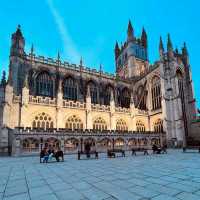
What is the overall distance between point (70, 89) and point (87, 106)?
24.3ft

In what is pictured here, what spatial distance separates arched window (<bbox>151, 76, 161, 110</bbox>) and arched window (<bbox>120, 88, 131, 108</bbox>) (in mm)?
6859

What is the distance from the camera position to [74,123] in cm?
3312

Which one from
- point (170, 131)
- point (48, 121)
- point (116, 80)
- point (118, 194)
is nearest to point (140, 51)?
point (116, 80)

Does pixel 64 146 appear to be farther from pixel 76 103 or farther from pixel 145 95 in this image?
pixel 145 95

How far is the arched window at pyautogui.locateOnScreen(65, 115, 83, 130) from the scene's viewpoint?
107 ft

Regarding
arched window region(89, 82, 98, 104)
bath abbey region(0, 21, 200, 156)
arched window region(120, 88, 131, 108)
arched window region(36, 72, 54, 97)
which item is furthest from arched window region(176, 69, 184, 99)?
arched window region(36, 72, 54, 97)

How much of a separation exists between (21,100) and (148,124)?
29089 mm

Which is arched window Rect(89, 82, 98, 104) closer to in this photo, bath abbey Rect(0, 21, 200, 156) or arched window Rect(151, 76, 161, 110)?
bath abbey Rect(0, 21, 200, 156)

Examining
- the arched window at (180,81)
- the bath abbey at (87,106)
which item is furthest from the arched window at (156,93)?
A: the arched window at (180,81)

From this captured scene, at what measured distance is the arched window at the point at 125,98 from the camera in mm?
46631

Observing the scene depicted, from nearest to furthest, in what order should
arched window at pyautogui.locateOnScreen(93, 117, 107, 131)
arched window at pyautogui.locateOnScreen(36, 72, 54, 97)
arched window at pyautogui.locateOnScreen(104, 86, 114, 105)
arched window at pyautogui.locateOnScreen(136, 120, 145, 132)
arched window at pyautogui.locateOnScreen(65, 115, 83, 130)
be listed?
1. arched window at pyautogui.locateOnScreen(65, 115, 83, 130)
2. arched window at pyautogui.locateOnScreen(93, 117, 107, 131)
3. arched window at pyautogui.locateOnScreen(36, 72, 54, 97)
4. arched window at pyautogui.locateOnScreen(136, 120, 145, 132)
5. arched window at pyautogui.locateOnScreen(104, 86, 114, 105)

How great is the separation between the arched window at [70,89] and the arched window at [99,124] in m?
7.70

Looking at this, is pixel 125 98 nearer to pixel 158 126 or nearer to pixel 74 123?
pixel 158 126

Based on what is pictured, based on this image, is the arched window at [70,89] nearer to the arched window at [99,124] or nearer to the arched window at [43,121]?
the arched window at [99,124]
